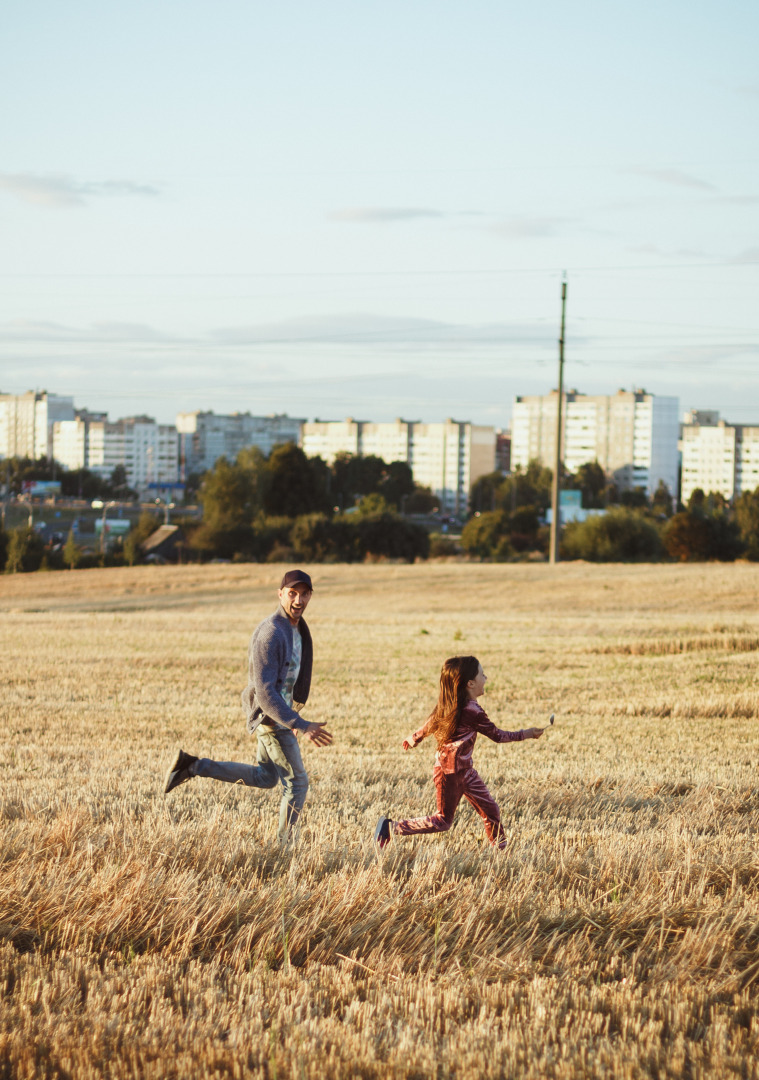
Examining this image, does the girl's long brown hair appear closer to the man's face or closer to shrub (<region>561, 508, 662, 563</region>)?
the man's face

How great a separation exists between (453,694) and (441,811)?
764 millimetres

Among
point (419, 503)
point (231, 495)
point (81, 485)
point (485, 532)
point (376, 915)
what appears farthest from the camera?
point (81, 485)

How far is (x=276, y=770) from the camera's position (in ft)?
24.3

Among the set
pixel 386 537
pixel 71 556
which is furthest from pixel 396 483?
pixel 71 556

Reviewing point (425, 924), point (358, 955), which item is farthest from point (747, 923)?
point (358, 955)

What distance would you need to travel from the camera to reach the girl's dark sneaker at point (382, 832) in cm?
664

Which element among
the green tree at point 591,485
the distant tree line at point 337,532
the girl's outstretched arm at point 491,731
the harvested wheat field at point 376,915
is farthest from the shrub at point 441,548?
the green tree at point 591,485

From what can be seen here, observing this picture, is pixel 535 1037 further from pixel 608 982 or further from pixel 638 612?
pixel 638 612

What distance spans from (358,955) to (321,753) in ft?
22.8

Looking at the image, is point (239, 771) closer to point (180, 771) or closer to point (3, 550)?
point (180, 771)

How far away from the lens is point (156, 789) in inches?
355

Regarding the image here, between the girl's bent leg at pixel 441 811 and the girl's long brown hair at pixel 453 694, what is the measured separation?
25 cm

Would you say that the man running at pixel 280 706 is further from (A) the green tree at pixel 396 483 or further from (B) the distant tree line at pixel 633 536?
(A) the green tree at pixel 396 483

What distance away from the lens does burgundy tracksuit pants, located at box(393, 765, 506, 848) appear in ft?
22.2
